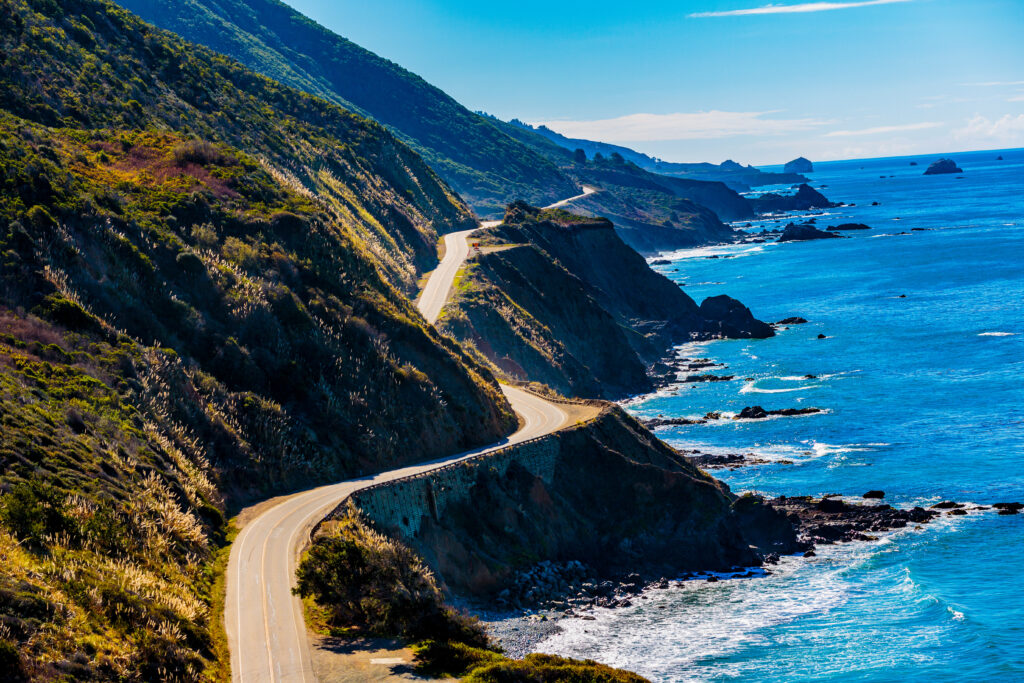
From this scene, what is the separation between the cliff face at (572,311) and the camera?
77.1 m

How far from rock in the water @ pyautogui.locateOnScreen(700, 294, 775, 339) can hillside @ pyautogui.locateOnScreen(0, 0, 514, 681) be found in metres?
58.6

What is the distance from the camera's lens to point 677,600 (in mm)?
42969

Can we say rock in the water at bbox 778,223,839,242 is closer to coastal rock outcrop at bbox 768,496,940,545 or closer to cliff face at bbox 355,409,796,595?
coastal rock outcrop at bbox 768,496,940,545

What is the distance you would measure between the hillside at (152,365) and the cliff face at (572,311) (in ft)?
63.4

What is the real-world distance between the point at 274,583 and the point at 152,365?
1376cm

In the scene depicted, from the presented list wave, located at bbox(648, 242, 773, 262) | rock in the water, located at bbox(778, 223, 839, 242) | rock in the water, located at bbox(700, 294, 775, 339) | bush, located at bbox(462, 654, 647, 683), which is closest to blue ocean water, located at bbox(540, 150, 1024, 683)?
rock in the water, located at bbox(700, 294, 775, 339)

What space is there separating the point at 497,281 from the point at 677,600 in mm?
47569

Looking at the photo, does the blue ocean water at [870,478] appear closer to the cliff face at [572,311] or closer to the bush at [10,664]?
the cliff face at [572,311]

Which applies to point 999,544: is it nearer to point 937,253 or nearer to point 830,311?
point 830,311

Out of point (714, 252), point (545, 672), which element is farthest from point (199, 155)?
point (714, 252)

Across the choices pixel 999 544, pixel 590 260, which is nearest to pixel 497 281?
pixel 590 260

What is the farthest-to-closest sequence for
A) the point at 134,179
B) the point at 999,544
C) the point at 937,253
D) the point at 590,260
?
the point at 937,253 → the point at 590,260 → the point at 134,179 → the point at 999,544

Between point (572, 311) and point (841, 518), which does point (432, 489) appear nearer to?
point (841, 518)

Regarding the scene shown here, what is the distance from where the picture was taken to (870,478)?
5806 centimetres
